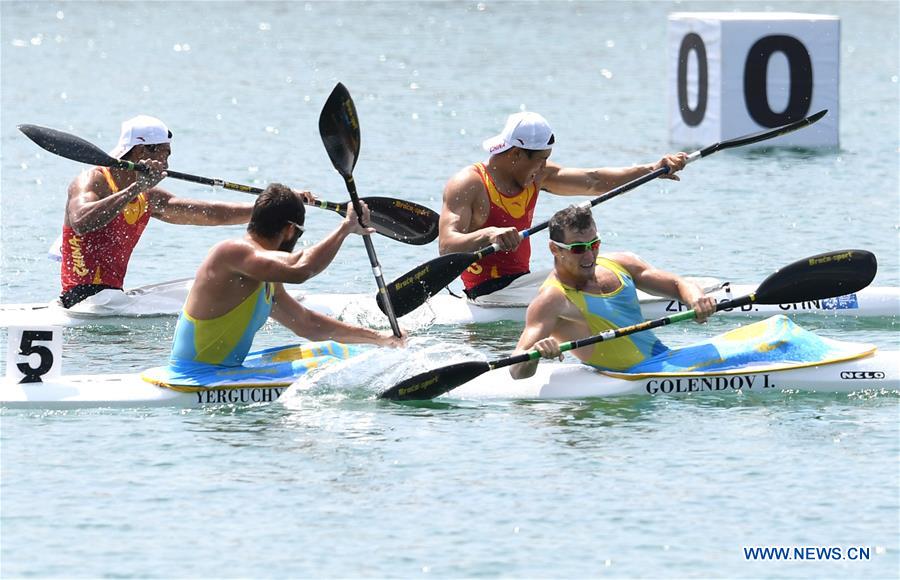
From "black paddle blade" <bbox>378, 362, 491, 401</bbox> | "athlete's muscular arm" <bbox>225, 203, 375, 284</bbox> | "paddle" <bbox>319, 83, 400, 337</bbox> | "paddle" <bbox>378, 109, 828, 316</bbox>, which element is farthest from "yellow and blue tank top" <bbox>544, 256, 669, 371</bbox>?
"paddle" <bbox>319, 83, 400, 337</bbox>

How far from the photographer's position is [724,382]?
35.4 ft

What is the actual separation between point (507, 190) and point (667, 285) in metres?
2.55

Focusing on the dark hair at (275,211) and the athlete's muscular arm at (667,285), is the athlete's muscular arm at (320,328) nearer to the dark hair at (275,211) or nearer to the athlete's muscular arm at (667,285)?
the dark hair at (275,211)

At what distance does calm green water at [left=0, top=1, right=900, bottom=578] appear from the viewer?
8547mm

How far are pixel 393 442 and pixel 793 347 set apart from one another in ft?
8.00

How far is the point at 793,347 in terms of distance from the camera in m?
10.8

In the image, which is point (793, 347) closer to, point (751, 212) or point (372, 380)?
point (372, 380)

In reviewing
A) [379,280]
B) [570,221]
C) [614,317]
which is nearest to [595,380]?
[614,317]

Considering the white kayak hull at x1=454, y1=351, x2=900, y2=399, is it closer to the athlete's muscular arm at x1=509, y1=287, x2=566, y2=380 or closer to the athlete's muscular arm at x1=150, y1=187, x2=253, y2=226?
the athlete's muscular arm at x1=509, y1=287, x2=566, y2=380

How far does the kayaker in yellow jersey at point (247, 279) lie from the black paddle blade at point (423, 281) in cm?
79

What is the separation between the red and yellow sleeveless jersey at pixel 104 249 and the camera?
1334 centimetres

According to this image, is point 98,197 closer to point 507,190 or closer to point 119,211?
point 119,211

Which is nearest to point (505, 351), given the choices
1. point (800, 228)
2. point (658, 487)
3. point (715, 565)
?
point (658, 487)

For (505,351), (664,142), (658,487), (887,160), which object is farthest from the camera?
(664,142)
